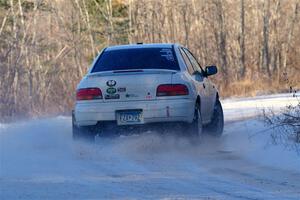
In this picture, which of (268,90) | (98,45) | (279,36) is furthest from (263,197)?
(98,45)

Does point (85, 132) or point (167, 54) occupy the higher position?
point (167, 54)

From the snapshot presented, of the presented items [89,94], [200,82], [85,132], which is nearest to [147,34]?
[200,82]

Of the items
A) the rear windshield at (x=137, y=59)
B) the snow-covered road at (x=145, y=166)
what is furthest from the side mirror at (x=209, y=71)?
the rear windshield at (x=137, y=59)

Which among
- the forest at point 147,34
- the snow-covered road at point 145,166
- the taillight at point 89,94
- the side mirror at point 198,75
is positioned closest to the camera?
the snow-covered road at point 145,166

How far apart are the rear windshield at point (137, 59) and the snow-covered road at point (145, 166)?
1011 millimetres

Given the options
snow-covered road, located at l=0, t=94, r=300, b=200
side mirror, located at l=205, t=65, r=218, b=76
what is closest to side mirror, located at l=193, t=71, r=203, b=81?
side mirror, located at l=205, t=65, r=218, b=76

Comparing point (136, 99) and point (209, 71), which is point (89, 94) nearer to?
point (136, 99)

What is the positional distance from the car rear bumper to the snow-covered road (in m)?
0.44

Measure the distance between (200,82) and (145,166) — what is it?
327 centimetres

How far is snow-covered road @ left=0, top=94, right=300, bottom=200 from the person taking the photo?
26.4ft

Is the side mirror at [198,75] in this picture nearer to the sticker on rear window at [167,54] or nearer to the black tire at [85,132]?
the sticker on rear window at [167,54]

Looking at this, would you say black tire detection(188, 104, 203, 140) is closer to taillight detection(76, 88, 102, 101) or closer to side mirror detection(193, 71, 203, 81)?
side mirror detection(193, 71, 203, 81)

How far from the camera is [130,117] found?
1183cm

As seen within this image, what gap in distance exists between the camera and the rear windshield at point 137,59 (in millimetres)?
12469
